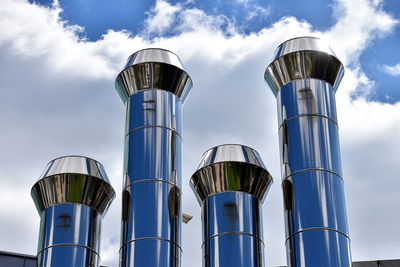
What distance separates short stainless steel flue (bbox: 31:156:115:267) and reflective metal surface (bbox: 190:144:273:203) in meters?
1.99

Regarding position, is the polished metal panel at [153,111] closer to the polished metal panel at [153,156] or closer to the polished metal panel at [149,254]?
the polished metal panel at [153,156]

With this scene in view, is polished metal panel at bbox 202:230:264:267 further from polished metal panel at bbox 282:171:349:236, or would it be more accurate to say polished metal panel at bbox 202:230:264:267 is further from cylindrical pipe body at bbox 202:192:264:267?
polished metal panel at bbox 282:171:349:236

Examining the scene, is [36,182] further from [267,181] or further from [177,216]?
[267,181]

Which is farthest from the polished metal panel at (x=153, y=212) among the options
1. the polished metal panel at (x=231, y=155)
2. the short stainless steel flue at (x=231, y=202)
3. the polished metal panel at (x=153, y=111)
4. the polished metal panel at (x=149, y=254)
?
the polished metal panel at (x=153, y=111)

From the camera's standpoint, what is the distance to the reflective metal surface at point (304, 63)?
19.8 meters

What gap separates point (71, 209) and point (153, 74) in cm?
350

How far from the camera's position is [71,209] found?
18797 mm

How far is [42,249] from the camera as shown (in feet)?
60.6

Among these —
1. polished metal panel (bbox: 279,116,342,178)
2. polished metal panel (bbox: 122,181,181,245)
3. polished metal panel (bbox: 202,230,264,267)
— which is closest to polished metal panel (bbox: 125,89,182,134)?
polished metal panel (bbox: 122,181,181,245)

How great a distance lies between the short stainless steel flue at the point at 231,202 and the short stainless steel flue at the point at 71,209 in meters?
2.00

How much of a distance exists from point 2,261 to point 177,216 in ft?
16.4

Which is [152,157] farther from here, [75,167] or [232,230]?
[232,230]

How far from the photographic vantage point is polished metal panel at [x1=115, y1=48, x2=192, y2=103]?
66.6 feet

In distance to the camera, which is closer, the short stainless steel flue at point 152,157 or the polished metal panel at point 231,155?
the short stainless steel flue at point 152,157
